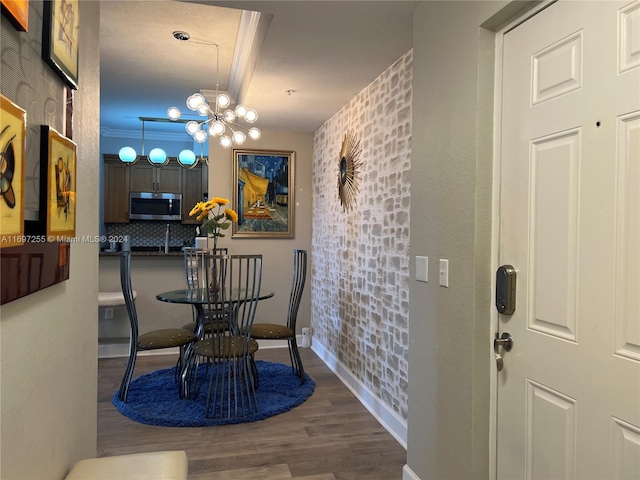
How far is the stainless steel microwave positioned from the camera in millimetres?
6570

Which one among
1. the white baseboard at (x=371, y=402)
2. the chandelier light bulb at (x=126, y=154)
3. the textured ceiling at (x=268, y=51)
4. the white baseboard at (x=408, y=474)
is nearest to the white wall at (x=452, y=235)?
the white baseboard at (x=408, y=474)

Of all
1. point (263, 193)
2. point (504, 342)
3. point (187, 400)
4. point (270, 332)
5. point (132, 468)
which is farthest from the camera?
point (263, 193)

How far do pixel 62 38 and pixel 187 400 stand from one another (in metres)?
2.81

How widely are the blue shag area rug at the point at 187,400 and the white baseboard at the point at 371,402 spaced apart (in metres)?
0.32

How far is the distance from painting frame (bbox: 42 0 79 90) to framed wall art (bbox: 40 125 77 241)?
0.20m

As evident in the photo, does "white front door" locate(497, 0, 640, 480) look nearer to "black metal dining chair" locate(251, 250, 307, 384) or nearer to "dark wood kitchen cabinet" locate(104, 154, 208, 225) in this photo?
"black metal dining chair" locate(251, 250, 307, 384)

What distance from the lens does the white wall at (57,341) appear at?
1.04 meters

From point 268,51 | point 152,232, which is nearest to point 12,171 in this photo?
point 268,51

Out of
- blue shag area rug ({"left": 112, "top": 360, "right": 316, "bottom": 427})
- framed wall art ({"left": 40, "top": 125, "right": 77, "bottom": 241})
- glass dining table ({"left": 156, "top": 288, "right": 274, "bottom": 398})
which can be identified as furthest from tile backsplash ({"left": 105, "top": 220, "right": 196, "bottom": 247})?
framed wall art ({"left": 40, "top": 125, "right": 77, "bottom": 241})

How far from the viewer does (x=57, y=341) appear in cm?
139

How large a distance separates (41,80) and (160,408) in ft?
8.79

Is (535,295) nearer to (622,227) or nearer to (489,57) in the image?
(622,227)

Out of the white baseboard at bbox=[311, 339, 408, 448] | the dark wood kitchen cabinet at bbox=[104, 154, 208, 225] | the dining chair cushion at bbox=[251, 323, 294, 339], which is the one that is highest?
the dark wood kitchen cabinet at bbox=[104, 154, 208, 225]

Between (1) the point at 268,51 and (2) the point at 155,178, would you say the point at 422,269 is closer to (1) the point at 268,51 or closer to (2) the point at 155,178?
(1) the point at 268,51
